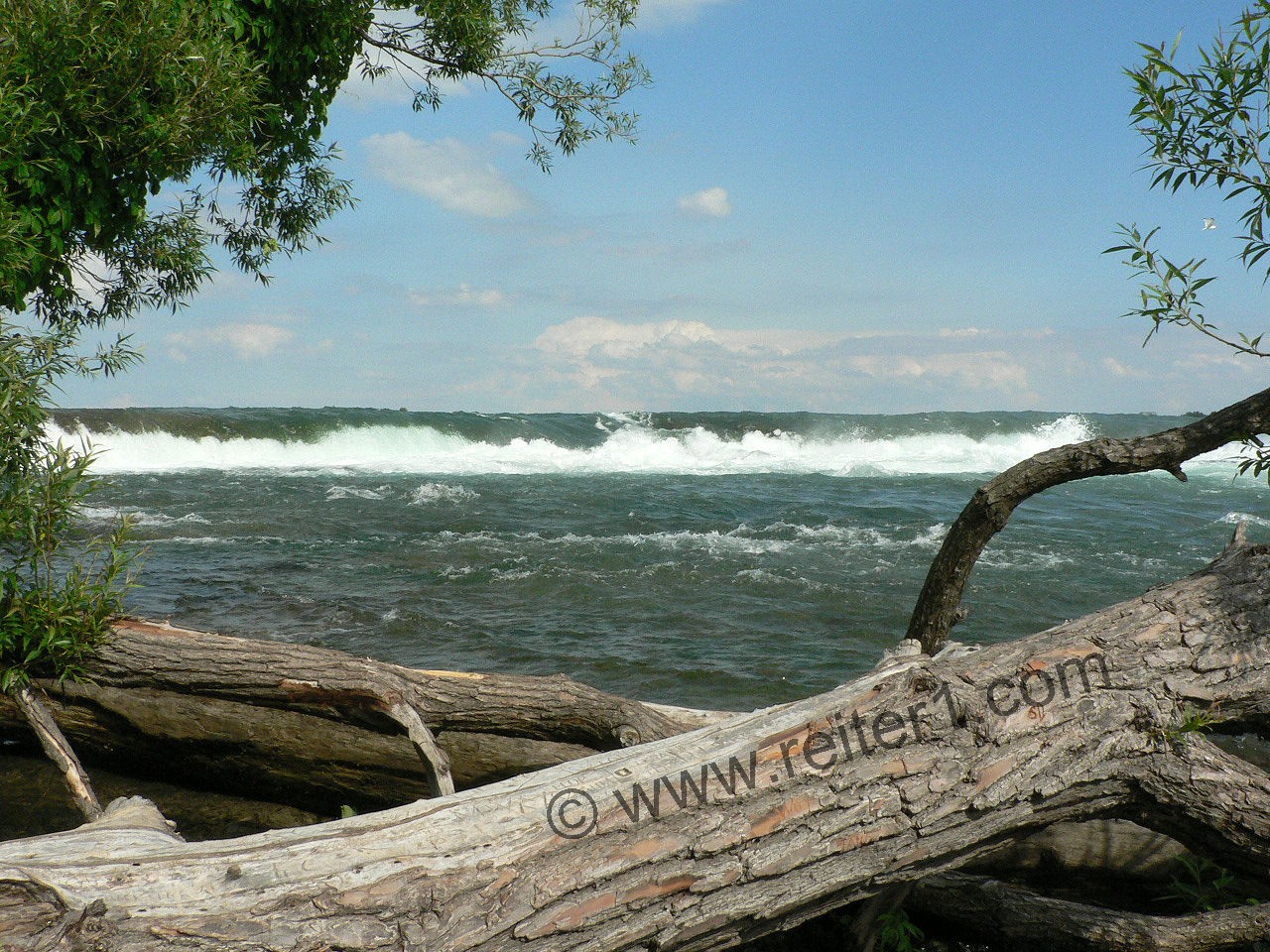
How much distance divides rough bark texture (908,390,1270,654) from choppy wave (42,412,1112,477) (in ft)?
55.3

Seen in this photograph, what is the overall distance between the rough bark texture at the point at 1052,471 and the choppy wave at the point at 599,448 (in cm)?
1686

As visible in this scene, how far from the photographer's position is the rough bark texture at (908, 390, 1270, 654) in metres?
3.47

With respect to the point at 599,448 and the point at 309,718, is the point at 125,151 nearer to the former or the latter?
the point at 309,718

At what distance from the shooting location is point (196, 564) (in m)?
11.5

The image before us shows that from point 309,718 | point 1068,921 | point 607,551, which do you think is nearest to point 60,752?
point 309,718

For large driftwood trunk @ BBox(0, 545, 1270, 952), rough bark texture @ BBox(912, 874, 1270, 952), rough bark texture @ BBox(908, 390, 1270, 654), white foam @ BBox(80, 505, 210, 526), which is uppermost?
rough bark texture @ BBox(908, 390, 1270, 654)

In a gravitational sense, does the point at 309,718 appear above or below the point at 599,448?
below

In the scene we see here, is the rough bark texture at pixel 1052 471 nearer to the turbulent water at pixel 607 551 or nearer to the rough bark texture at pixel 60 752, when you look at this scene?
the turbulent water at pixel 607 551

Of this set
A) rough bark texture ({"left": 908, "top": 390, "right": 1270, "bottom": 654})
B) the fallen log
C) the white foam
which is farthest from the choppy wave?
rough bark texture ({"left": 908, "top": 390, "right": 1270, "bottom": 654})

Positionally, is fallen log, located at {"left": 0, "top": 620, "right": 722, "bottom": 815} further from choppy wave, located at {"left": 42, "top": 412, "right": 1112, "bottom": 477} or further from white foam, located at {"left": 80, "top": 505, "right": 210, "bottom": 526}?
choppy wave, located at {"left": 42, "top": 412, "right": 1112, "bottom": 477}

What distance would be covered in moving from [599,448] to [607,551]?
21219mm

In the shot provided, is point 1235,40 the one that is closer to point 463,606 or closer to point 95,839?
point 95,839

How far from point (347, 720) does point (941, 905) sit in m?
2.80

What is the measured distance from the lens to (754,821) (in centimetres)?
255
